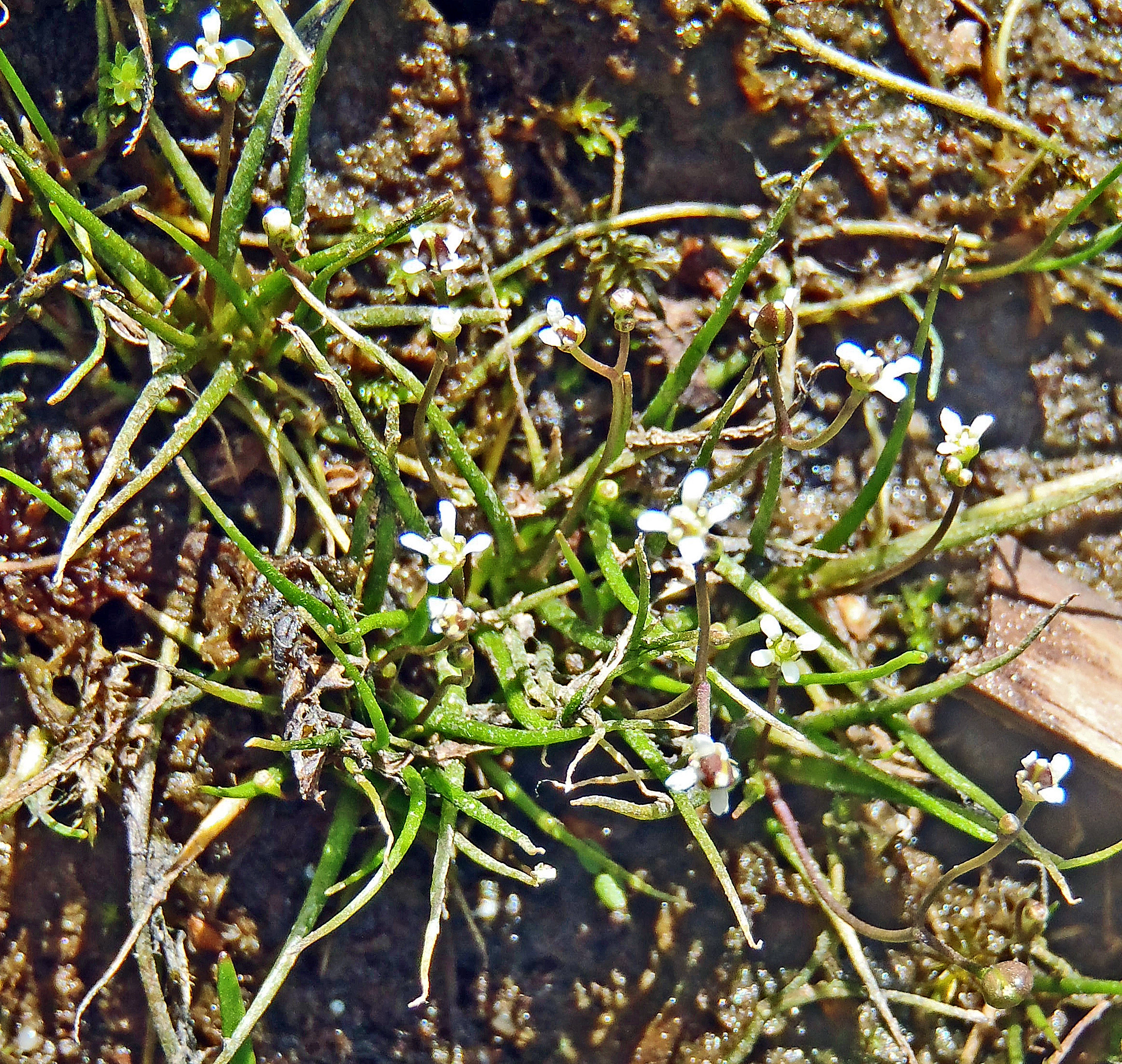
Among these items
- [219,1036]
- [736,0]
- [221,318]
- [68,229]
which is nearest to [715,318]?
[736,0]

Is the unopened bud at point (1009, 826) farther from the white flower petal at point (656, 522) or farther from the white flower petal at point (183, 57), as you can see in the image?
the white flower petal at point (183, 57)

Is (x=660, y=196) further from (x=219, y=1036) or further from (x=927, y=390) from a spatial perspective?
(x=219, y=1036)

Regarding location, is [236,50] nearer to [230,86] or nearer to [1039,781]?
[230,86]

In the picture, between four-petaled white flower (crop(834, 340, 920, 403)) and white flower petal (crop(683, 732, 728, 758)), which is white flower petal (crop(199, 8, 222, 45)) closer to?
four-petaled white flower (crop(834, 340, 920, 403))

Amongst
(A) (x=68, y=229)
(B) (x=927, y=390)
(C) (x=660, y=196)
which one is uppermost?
(C) (x=660, y=196)

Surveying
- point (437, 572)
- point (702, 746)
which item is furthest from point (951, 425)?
point (437, 572)

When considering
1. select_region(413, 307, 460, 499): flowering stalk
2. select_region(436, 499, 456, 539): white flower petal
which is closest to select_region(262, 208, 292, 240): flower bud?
select_region(413, 307, 460, 499): flowering stalk

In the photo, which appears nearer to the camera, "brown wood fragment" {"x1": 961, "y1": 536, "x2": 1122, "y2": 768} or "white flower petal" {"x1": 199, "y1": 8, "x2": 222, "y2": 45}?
"white flower petal" {"x1": 199, "y1": 8, "x2": 222, "y2": 45}
